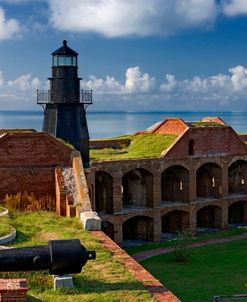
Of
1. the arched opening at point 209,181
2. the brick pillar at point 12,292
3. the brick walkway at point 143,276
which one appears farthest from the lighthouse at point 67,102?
the brick pillar at point 12,292

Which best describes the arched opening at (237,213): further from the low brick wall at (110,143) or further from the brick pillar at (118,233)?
the brick pillar at (118,233)

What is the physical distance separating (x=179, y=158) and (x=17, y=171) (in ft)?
43.2

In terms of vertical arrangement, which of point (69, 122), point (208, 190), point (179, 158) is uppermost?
point (69, 122)

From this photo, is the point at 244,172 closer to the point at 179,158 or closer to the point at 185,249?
the point at 179,158

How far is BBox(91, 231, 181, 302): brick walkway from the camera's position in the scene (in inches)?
353

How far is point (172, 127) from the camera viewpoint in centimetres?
3278

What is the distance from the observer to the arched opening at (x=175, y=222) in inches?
1221

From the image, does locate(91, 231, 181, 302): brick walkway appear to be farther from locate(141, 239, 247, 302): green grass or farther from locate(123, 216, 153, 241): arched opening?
locate(123, 216, 153, 241): arched opening

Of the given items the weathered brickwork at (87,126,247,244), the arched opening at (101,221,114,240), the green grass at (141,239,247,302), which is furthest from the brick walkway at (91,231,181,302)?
the arched opening at (101,221,114,240)

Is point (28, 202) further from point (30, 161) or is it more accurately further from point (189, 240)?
point (189, 240)

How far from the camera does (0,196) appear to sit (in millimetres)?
18844

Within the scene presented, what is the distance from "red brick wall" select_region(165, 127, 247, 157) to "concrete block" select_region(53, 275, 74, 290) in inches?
817

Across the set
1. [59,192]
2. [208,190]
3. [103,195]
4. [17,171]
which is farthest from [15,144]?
[208,190]

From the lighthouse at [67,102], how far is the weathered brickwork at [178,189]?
1.75 meters
